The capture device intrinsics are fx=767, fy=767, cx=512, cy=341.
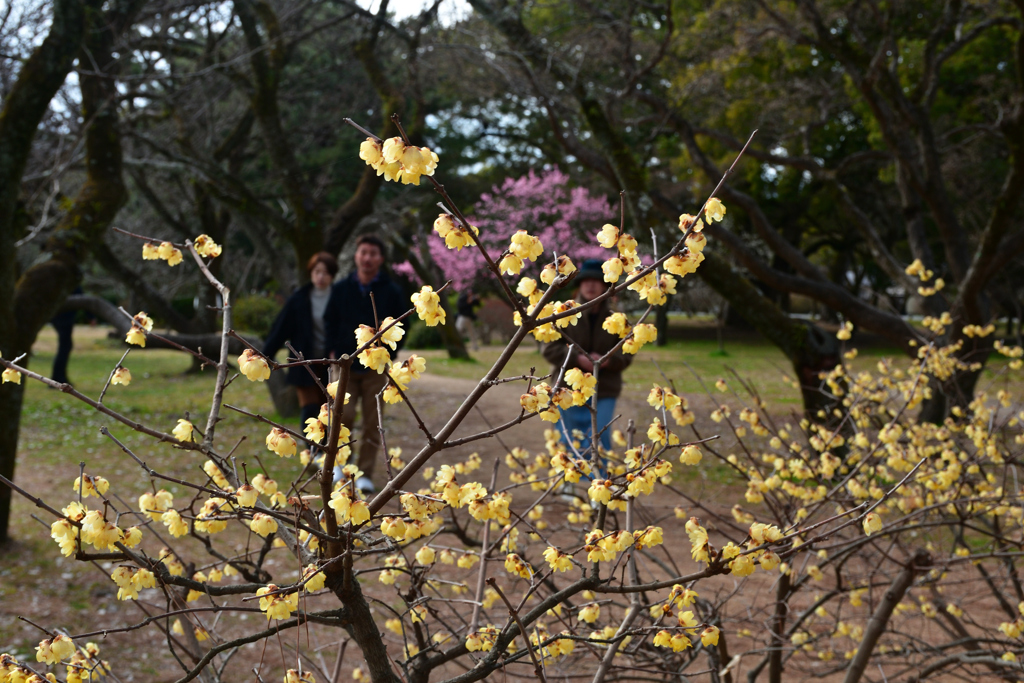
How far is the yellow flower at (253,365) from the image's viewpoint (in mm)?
1367

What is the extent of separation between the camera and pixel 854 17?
7543mm

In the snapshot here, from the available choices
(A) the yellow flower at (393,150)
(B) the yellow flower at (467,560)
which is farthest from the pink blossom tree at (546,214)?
(A) the yellow flower at (393,150)

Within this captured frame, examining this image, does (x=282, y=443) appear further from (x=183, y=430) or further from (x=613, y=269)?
(x=613, y=269)

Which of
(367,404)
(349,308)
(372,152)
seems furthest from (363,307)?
(372,152)

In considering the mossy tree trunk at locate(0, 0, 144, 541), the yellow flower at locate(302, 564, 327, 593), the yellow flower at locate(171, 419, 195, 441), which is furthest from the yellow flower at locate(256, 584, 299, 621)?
the mossy tree trunk at locate(0, 0, 144, 541)

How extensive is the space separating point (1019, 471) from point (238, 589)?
452 cm

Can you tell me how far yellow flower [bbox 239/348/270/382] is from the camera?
1.37 metres

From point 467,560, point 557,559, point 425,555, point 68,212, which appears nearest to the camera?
point 557,559

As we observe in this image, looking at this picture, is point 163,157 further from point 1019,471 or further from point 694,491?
point 1019,471

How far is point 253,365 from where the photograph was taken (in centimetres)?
138

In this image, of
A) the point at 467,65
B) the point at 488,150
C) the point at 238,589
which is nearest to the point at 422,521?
the point at 238,589

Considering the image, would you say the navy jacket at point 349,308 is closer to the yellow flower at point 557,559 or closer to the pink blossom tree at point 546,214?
the yellow flower at point 557,559

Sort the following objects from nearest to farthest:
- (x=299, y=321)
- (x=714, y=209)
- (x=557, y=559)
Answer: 1. (x=714, y=209)
2. (x=557, y=559)
3. (x=299, y=321)

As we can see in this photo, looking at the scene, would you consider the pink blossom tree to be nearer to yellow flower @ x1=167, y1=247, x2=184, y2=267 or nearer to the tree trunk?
the tree trunk
